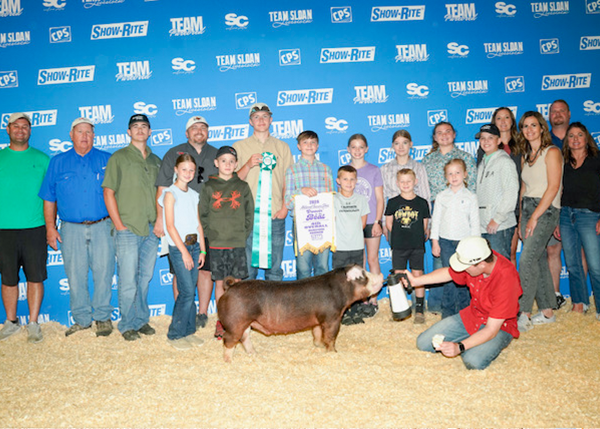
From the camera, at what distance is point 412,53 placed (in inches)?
219

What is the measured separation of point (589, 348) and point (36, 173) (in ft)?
19.8

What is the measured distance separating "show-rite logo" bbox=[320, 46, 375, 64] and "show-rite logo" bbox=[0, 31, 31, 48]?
387cm

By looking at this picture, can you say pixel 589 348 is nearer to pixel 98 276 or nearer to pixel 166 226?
pixel 166 226

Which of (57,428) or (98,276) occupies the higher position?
(98,276)

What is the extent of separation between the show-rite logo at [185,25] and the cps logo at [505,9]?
408 centimetres

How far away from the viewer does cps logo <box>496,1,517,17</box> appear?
5609 mm

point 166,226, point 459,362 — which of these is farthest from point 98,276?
point 459,362

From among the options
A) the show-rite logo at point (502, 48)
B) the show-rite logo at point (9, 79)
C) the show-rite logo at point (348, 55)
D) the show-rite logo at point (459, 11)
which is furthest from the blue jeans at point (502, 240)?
the show-rite logo at point (9, 79)

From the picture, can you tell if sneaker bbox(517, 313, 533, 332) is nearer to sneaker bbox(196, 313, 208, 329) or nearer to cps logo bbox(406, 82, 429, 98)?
cps logo bbox(406, 82, 429, 98)

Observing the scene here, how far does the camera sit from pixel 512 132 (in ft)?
15.7

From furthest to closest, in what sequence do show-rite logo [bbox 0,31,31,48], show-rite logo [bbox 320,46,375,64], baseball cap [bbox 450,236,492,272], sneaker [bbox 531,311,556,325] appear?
show-rite logo [bbox 320,46,375,64], show-rite logo [bbox 0,31,31,48], sneaker [bbox 531,311,556,325], baseball cap [bbox 450,236,492,272]

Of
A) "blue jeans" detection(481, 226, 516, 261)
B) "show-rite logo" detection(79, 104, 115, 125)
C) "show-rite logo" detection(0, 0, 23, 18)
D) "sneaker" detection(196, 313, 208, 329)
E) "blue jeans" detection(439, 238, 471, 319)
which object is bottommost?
"sneaker" detection(196, 313, 208, 329)

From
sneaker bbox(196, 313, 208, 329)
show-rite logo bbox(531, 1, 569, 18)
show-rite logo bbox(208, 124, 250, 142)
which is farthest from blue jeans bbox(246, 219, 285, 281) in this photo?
show-rite logo bbox(531, 1, 569, 18)

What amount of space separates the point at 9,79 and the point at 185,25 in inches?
94.6
